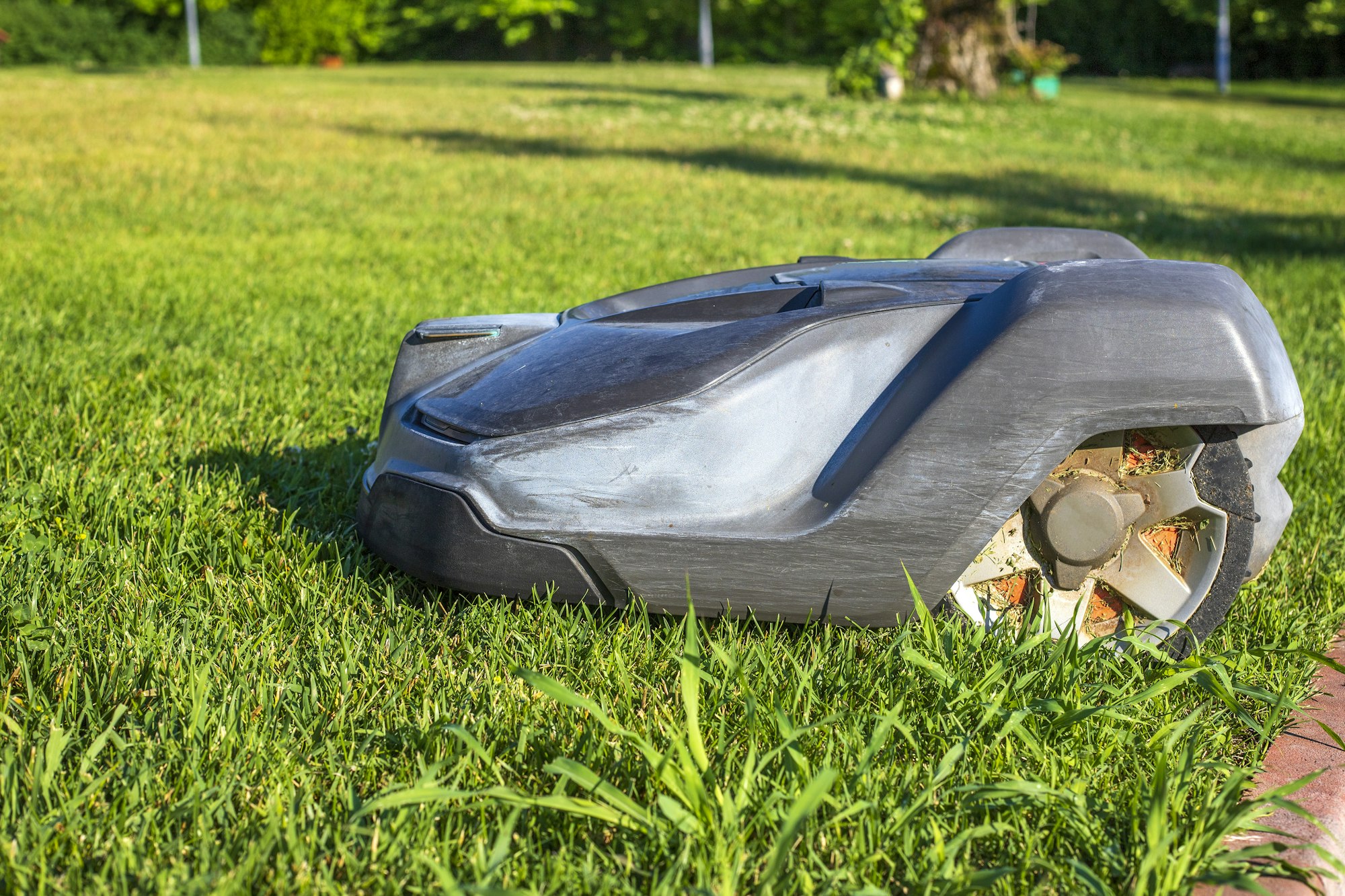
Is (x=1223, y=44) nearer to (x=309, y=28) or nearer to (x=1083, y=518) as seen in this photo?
(x=309, y=28)

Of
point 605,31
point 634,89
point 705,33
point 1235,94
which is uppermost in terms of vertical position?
point 605,31

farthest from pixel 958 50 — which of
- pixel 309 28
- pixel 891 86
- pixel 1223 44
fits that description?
pixel 309 28

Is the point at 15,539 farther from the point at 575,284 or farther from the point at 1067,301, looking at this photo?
the point at 575,284

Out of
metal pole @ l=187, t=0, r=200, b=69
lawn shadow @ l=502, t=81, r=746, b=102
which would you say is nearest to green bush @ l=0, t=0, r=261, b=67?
metal pole @ l=187, t=0, r=200, b=69

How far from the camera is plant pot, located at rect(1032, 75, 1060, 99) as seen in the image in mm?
19070

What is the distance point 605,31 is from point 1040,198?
4200cm

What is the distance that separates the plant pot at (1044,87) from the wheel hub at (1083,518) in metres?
18.7

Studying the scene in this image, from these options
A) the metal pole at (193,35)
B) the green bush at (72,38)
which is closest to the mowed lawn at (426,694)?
the metal pole at (193,35)

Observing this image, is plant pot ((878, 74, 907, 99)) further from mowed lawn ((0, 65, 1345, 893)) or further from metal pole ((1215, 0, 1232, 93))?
metal pole ((1215, 0, 1232, 93))

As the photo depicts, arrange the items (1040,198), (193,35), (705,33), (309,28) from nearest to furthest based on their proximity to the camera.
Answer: (1040,198) < (193,35) < (705,33) < (309,28)

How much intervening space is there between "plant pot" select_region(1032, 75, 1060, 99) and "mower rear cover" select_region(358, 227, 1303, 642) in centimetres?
1868

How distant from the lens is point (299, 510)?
8.29ft

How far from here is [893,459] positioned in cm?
173

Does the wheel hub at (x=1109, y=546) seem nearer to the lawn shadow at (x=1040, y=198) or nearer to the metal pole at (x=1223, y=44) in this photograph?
the lawn shadow at (x=1040, y=198)
